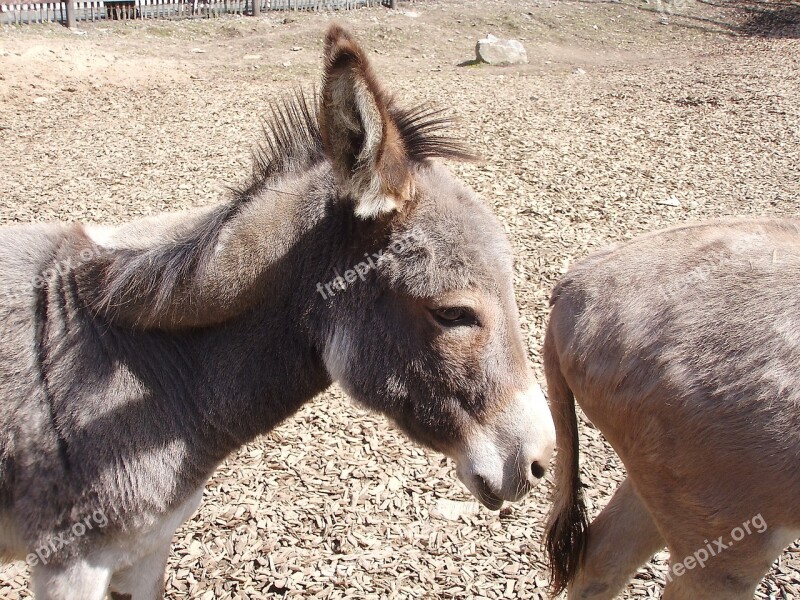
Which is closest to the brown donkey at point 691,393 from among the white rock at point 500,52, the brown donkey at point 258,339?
the brown donkey at point 258,339

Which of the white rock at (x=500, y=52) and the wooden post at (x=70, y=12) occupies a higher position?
the white rock at (x=500, y=52)

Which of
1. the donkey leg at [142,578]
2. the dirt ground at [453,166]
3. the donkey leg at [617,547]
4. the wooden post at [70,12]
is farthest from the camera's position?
the wooden post at [70,12]

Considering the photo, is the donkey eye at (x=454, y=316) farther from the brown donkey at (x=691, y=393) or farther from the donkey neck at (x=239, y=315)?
the brown donkey at (x=691, y=393)

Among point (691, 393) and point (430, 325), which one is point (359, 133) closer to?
point (430, 325)

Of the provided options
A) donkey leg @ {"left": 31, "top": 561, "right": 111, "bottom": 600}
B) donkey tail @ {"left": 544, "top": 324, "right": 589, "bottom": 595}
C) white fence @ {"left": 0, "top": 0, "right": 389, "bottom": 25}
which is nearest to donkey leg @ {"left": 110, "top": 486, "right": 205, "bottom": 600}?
donkey leg @ {"left": 31, "top": 561, "right": 111, "bottom": 600}

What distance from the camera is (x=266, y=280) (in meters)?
1.77

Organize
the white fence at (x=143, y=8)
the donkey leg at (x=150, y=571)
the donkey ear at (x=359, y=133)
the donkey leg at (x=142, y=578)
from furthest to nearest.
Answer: the white fence at (x=143, y=8), the donkey leg at (x=142, y=578), the donkey leg at (x=150, y=571), the donkey ear at (x=359, y=133)

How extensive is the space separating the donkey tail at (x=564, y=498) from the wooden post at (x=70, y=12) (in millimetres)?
13825

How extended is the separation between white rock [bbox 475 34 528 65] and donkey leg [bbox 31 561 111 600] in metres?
11.8

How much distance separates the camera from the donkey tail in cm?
261

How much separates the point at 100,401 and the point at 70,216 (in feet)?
15.8

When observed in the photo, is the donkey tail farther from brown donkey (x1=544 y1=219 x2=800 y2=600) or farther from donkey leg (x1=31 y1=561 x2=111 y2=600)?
donkey leg (x1=31 y1=561 x2=111 y2=600)

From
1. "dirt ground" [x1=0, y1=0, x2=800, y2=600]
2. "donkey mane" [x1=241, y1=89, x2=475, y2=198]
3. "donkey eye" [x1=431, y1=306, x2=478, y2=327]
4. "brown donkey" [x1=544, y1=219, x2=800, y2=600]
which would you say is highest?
"donkey mane" [x1=241, y1=89, x2=475, y2=198]

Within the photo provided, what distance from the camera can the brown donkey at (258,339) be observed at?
1.71 metres
